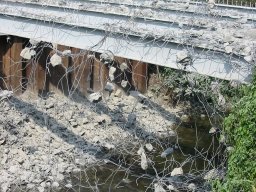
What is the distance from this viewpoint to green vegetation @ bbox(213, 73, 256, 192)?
5824 millimetres

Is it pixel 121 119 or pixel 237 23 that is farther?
pixel 121 119

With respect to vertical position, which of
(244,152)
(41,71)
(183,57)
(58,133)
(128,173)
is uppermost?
(183,57)

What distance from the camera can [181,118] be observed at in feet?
44.8

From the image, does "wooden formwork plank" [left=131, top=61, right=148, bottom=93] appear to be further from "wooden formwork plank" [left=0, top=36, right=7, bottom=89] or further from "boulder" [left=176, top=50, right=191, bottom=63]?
"boulder" [left=176, top=50, right=191, bottom=63]

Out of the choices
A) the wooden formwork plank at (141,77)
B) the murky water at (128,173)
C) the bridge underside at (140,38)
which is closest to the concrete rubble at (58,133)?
the murky water at (128,173)


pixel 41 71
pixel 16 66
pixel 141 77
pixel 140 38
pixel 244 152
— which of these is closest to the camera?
pixel 244 152

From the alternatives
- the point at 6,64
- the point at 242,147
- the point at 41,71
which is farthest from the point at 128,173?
the point at 242,147

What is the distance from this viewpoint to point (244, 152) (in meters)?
6.00

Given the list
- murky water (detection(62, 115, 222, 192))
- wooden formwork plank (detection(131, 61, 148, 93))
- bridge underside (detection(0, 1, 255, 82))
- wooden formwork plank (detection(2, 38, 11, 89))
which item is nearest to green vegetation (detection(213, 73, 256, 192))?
bridge underside (detection(0, 1, 255, 82))

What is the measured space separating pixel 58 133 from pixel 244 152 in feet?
19.7

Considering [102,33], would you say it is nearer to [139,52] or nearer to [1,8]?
[139,52]

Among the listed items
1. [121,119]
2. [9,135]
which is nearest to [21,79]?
[9,135]

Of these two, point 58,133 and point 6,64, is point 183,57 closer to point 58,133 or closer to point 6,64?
point 58,133

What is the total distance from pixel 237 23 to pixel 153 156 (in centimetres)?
427
